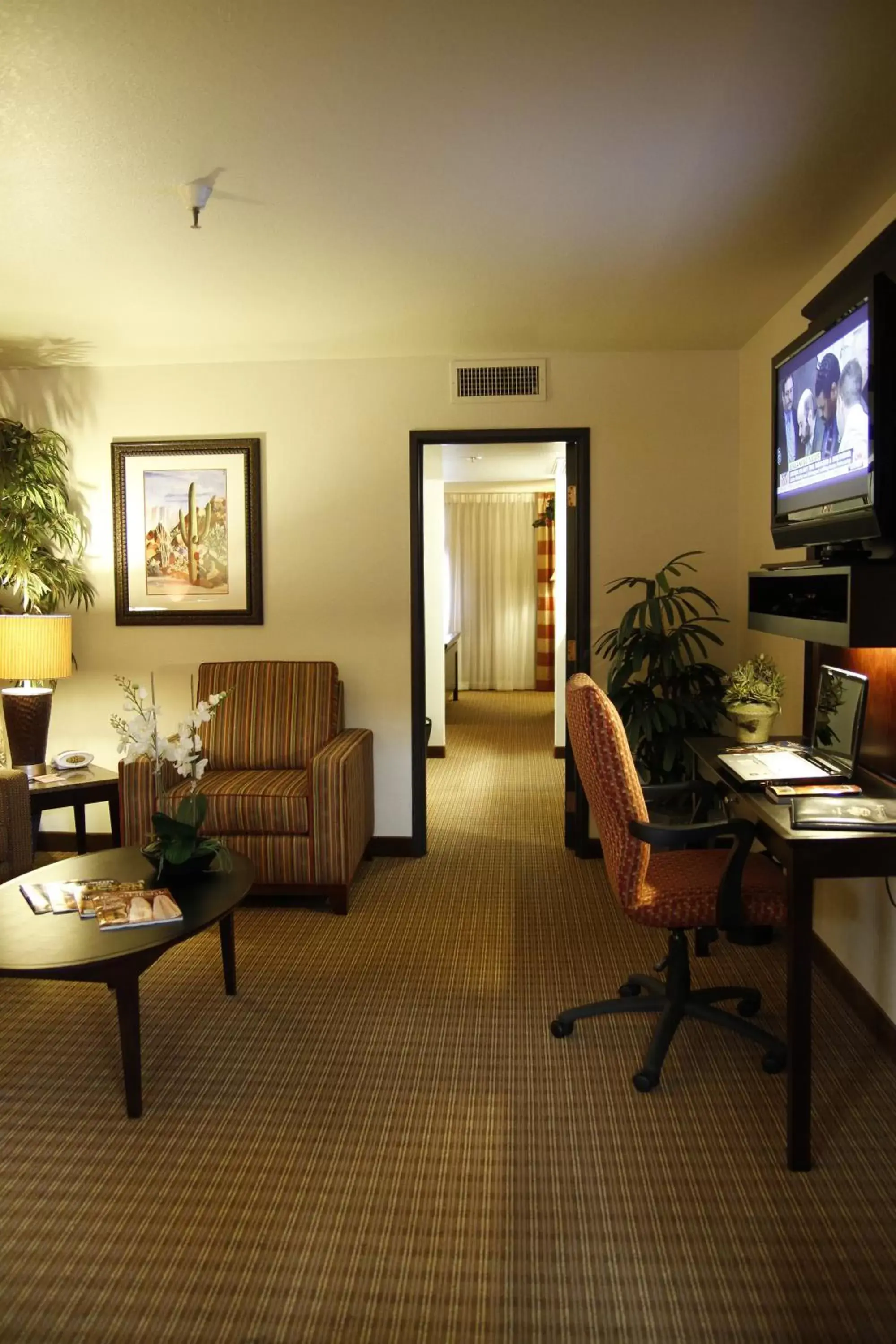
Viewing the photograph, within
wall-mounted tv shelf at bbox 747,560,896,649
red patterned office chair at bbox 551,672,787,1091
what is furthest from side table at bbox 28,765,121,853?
wall-mounted tv shelf at bbox 747,560,896,649

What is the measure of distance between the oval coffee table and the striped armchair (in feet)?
2.34

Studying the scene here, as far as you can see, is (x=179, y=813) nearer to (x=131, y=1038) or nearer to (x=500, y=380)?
(x=131, y=1038)

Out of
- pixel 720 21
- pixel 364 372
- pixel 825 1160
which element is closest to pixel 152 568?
pixel 364 372

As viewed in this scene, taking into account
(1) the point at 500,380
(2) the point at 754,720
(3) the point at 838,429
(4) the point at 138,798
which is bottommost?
(4) the point at 138,798

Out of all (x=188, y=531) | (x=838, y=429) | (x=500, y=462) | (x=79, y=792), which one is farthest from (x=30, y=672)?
(x=500, y=462)

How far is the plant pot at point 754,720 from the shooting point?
118 inches

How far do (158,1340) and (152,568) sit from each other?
355cm

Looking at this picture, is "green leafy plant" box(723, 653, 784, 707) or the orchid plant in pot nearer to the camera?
the orchid plant in pot

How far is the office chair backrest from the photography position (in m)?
2.42

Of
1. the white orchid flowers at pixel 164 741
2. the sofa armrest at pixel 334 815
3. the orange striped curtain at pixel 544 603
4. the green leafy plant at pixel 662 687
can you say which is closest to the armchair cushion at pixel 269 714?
the sofa armrest at pixel 334 815

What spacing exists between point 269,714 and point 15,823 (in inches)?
46.2

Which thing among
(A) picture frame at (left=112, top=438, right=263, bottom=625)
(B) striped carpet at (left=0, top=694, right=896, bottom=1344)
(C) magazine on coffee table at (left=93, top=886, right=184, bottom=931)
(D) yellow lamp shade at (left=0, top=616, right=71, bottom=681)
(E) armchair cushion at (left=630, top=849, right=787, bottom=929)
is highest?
(A) picture frame at (left=112, top=438, right=263, bottom=625)

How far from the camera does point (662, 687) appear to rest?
13.5 ft

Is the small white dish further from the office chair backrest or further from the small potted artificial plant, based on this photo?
the small potted artificial plant
